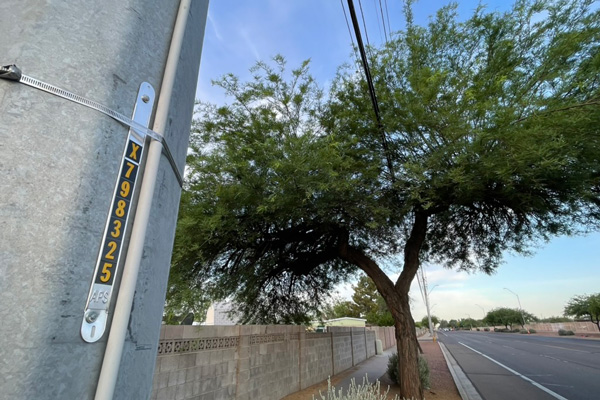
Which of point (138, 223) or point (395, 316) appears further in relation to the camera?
point (395, 316)

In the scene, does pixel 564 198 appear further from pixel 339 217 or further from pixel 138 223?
pixel 138 223

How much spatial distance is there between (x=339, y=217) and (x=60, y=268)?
7.28 m

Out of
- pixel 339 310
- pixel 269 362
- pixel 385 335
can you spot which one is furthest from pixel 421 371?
pixel 385 335

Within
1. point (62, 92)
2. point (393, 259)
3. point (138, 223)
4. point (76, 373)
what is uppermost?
point (393, 259)

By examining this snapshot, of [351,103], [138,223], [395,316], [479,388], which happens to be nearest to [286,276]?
[395,316]

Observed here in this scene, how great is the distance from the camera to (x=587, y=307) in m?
58.7

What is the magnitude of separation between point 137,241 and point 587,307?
258 ft

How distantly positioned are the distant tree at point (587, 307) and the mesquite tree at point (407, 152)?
6057 cm

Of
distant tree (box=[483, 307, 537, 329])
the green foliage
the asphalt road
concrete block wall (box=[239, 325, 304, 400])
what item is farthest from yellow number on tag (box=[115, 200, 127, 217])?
distant tree (box=[483, 307, 537, 329])

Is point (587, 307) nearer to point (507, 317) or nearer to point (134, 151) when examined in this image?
point (507, 317)

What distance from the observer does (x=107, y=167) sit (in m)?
1.00

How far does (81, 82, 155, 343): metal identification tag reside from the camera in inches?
34.7

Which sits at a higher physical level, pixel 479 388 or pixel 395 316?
pixel 395 316

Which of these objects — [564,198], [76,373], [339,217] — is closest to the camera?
[76,373]
